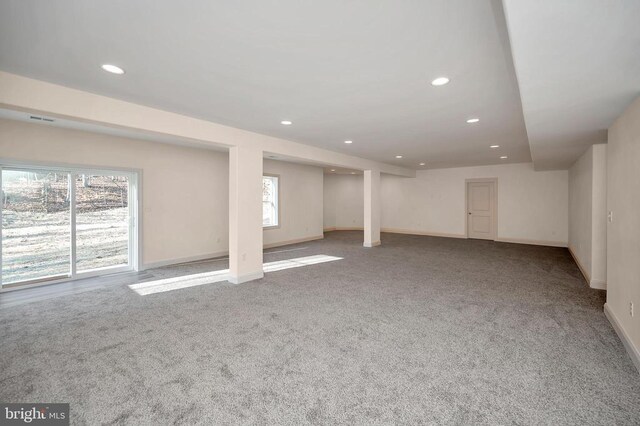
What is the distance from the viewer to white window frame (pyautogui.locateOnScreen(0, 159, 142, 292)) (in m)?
4.48

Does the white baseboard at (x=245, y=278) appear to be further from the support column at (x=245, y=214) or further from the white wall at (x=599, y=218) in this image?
the white wall at (x=599, y=218)

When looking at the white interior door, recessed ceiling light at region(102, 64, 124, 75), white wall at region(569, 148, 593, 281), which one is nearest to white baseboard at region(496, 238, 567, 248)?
the white interior door

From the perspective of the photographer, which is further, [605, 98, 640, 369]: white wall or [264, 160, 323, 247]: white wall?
[264, 160, 323, 247]: white wall

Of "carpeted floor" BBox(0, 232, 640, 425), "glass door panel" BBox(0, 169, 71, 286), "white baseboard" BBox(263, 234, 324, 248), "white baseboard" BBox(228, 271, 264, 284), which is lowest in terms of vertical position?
"carpeted floor" BBox(0, 232, 640, 425)

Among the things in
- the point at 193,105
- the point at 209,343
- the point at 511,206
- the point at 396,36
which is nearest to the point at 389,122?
the point at 396,36

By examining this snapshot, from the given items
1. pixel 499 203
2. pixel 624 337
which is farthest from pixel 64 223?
pixel 499 203

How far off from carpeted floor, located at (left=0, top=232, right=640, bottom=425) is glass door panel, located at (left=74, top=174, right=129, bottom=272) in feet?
4.22

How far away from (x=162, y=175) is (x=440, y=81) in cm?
545

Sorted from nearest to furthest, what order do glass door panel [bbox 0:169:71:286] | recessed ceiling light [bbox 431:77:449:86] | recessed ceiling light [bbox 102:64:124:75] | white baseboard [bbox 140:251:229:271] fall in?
recessed ceiling light [bbox 102:64:124:75] → recessed ceiling light [bbox 431:77:449:86] → glass door panel [bbox 0:169:71:286] → white baseboard [bbox 140:251:229:271]

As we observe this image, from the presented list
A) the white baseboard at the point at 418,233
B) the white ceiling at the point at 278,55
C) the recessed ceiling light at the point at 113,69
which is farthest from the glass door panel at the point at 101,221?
the white baseboard at the point at 418,233

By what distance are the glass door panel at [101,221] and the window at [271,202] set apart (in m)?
3.56

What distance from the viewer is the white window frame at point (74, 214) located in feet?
14.7

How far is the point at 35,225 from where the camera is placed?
467 cm

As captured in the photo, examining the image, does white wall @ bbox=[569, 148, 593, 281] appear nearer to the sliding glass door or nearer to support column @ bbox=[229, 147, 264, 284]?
support column @ bbox=[229, 147, 264, 284]
